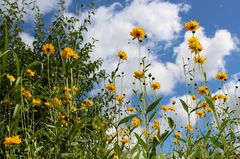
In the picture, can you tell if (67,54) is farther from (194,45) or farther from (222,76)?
(222,76)

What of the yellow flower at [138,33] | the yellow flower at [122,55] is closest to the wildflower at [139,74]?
the yellow flower at [122,55]

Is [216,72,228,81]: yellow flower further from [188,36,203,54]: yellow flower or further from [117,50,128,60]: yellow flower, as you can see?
[117,50,128,60]: yellow flower

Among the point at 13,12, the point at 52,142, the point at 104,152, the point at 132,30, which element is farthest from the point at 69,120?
the point at 13,12

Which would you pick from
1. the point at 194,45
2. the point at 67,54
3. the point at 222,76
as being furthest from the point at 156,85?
the point at 67,54

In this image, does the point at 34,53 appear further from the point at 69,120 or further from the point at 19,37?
the point at 69,120

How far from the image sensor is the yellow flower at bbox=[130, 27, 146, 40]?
281 cm

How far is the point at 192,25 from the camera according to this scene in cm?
295

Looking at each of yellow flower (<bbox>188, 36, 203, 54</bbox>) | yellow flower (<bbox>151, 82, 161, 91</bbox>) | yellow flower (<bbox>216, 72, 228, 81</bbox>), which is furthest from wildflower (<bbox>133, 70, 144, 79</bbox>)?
yellow flower (<bbox>216, 72, 228, 81</bbox>)

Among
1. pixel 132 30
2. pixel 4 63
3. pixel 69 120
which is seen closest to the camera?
pixel 4 63

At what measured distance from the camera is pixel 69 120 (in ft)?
6.52

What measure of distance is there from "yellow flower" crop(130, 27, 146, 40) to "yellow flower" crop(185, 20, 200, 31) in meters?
0.41

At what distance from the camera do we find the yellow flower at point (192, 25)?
2.95 metres

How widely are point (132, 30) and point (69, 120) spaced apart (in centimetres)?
117

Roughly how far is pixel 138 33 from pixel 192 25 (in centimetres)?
49
